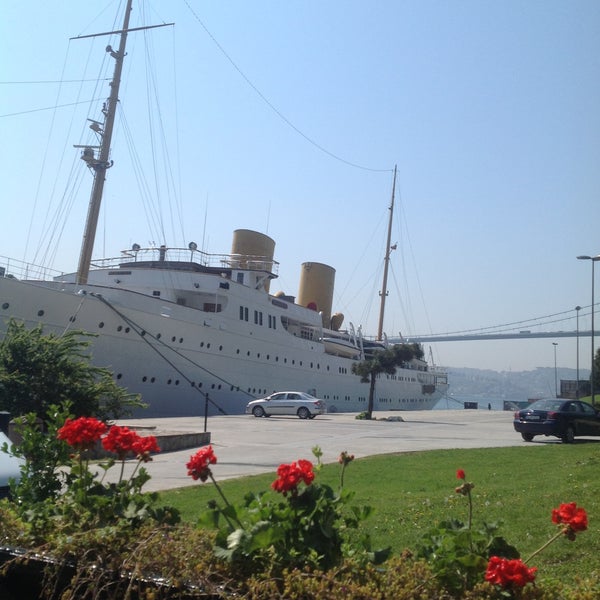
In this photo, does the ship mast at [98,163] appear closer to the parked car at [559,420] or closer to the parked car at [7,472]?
the parked car at [559,420]

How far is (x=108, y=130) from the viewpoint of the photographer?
24734mm

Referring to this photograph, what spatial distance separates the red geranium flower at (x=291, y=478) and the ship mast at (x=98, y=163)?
22.8m

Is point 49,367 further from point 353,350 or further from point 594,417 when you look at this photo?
point 353,350

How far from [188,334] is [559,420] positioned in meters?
15.1

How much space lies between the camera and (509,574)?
236cm

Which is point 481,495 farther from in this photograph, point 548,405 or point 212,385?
point 212,385

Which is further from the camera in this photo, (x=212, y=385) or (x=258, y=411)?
(x=212, y=385)

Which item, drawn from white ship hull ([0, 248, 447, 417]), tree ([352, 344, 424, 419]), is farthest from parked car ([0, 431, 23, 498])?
tree ([352, 344, 424, 419])

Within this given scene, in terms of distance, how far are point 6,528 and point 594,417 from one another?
1749 cm

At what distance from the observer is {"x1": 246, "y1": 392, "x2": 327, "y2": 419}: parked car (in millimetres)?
27719

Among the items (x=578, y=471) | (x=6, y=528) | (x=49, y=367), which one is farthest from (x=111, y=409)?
(x=6, y=528)

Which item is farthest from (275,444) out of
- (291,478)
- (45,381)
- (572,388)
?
(572,388)

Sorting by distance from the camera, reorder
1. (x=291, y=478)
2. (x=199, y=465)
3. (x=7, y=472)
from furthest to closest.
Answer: (x=7, y=472) < (x=199, y=465) < (x=291, y=478)

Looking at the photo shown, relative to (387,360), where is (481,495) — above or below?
below
